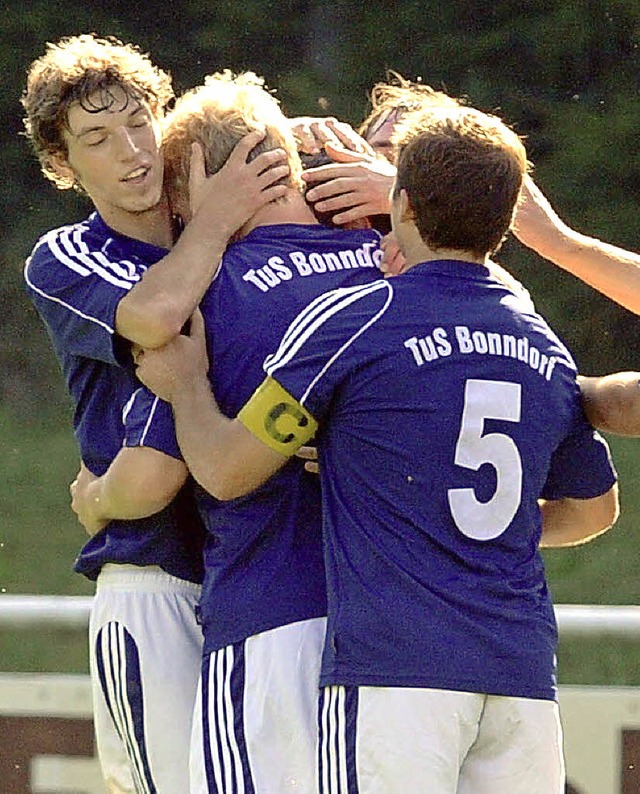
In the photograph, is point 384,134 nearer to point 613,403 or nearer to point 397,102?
point 397,102

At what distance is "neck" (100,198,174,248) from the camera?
281 cm

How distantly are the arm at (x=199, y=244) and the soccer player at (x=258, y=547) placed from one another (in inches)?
1.2

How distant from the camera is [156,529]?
2812 millimetres

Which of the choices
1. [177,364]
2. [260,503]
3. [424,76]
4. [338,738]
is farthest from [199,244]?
[424,76]

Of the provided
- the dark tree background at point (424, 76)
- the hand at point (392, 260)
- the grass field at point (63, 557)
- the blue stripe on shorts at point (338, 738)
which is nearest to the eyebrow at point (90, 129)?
the hand at point (392, 260)

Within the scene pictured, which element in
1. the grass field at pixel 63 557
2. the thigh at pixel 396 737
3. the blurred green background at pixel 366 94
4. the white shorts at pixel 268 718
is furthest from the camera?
the blurred green background at pixel 366 94

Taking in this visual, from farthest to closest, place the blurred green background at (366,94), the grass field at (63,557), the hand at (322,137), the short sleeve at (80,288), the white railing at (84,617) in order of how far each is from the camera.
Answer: the blurred green background at (366,94) < the grass field at (63,557) < the white railing at (84,617) < the hand at (322,137) < the short sleeve at (80,288)

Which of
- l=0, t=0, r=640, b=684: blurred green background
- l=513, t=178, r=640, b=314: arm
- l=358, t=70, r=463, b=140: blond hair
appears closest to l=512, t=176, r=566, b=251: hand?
l=513, t=178, r=640, b=314: arm

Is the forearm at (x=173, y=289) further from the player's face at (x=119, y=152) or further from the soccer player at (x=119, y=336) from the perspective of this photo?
the player's face at (x=119, y=152)

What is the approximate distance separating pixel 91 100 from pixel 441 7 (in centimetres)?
714

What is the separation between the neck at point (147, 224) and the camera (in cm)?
281

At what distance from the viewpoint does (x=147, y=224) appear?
2826mm

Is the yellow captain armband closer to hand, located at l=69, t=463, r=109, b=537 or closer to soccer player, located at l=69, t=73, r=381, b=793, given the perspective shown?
soccer player, located at l=69, t=73, r=381, b=793

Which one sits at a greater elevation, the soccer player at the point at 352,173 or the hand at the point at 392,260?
the soccer player at the point at 352,173
